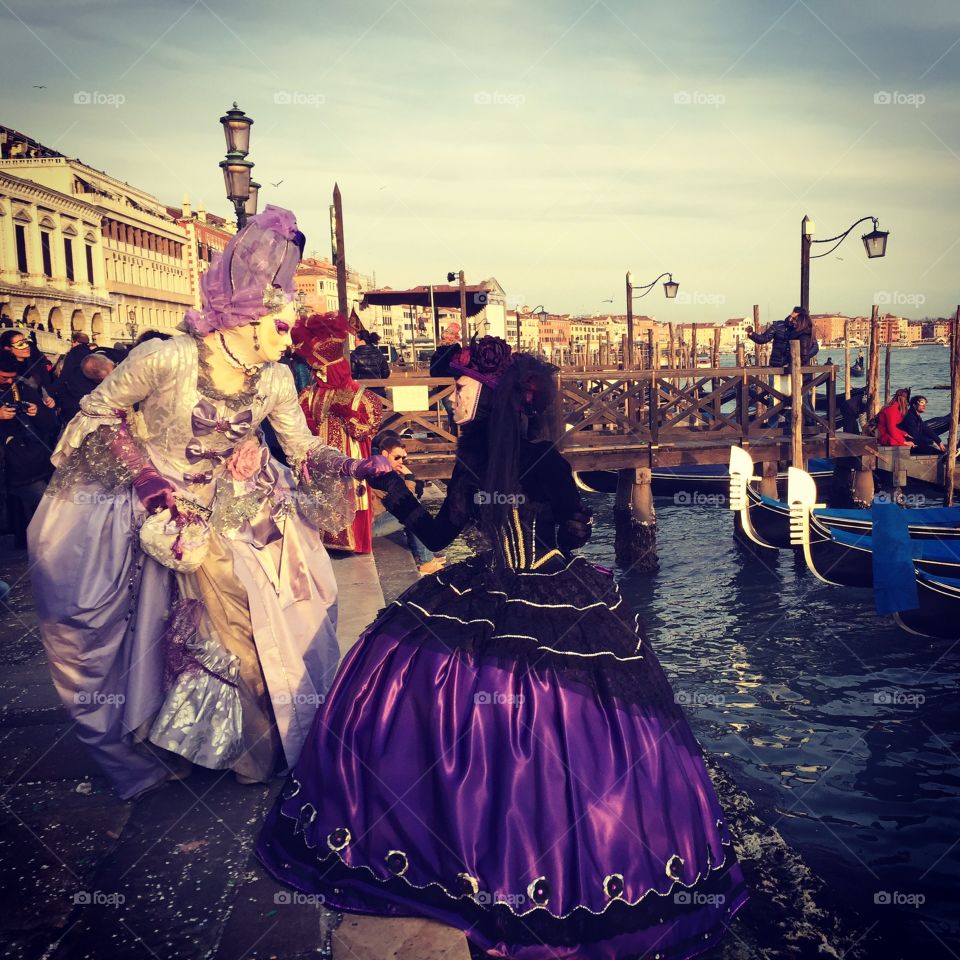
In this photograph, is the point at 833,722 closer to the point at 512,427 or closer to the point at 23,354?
the point at 512,427

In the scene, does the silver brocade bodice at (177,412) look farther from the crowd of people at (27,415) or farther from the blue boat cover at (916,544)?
the blue boat cover at (916,544)

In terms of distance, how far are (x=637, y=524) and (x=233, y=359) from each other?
30.7 feet

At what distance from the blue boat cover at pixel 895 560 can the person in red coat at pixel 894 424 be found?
551 cm

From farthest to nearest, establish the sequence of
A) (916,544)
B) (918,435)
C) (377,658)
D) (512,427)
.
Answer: (918,435), (916,544), (512,427), (377,658)

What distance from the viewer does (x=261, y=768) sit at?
2.76m

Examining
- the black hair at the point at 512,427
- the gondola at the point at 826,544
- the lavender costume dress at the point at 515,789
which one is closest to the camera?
the lavender costume dress at the point at 515,789

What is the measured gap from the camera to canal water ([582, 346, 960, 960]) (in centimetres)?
396

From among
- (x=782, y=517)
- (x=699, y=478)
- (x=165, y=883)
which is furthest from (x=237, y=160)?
(x=699, y=478)

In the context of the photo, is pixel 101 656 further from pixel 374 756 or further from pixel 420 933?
pixel 420 933

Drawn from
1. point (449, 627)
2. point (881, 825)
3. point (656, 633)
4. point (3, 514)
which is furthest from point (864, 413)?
point (449, 627)

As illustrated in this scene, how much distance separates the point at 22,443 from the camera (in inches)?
223

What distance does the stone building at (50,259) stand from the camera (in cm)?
3872

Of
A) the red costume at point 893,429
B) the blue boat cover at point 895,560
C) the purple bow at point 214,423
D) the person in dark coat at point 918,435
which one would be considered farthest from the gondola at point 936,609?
the purple bow at point 214,423

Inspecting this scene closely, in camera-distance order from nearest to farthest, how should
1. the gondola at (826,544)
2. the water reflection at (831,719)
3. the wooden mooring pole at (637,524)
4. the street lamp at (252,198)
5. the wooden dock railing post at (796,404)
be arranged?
the water reflection at (831,719)
the street lamp at (252,198)
the gondola at (826,544)
the wooden dock railing post at (796,404)
the wooden mooring pole at (637,524)
